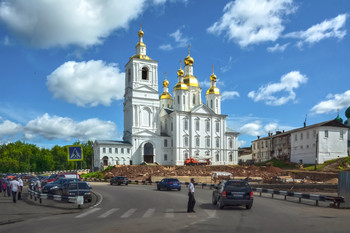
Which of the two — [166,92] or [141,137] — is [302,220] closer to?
[141,137]

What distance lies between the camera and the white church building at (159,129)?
74.6 m

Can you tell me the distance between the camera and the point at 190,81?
287 feet

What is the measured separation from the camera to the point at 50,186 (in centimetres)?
2686

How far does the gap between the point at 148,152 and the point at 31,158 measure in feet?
152

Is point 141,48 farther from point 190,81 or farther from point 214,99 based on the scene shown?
point 214,99

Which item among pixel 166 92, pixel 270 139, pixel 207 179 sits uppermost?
pixel 166 92

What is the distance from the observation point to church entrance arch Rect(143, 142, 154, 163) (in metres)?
76.9

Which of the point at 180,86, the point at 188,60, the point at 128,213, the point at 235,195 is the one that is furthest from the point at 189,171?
the point at 128,213

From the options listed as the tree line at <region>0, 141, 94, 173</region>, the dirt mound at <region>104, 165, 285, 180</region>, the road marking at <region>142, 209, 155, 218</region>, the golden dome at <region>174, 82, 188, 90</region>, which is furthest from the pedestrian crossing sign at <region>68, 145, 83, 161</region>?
the tree line at <region>0, 141, 94, 173</region>

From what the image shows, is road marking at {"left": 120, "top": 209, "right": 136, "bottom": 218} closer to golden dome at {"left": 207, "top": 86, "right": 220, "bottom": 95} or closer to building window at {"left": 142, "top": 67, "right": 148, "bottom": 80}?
building window at {"left": 142, "top": 67, "right": 148, "bottom": 80}

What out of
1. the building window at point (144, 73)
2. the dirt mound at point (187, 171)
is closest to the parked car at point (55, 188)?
the dirt mound at point (187, 171)

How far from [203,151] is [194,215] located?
64.6 m

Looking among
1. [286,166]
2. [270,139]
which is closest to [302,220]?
[286,166]

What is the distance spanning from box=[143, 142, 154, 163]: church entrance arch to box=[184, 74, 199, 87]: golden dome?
1914cm
